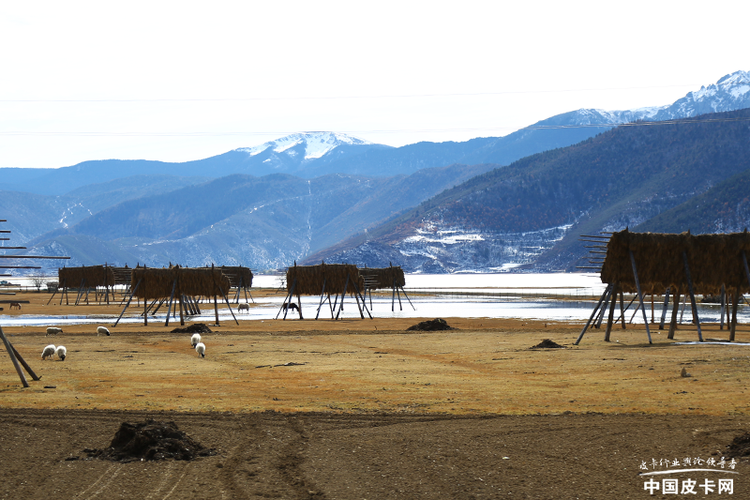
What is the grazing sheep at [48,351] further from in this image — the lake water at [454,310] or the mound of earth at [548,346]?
the lake water at [454,310]

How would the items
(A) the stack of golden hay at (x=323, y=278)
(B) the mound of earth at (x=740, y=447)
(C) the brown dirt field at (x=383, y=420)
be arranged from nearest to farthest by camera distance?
(C) the brown dirt field at (x=383, y=420)
(B) the mound of earth at (x=740, y=447)
(A) the stack of golden hay at (x=323, y=278)

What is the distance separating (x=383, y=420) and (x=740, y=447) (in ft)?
15.9

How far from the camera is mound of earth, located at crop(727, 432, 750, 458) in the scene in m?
8.31

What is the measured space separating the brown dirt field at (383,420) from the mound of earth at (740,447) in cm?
18

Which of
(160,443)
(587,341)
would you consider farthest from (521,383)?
(587,341)

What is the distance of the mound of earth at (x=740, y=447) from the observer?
8312mm

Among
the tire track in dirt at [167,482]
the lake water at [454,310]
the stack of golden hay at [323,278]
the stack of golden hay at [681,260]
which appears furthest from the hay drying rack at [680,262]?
the stack of golden hay at [323,278]

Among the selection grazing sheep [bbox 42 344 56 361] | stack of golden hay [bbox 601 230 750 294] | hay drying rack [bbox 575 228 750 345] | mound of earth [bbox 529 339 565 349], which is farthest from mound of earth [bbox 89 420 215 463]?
stack of golden hay [bbox 601 230 750 294]

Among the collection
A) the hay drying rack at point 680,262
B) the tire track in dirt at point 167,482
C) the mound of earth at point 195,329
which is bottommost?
the mound of earth at point 195,329

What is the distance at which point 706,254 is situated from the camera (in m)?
23.6

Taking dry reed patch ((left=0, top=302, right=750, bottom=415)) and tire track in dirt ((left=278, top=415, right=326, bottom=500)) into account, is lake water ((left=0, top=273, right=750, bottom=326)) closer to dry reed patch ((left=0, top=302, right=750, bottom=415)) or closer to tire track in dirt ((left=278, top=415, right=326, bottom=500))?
dry reed patch ((left=0, top=302, right=750, bottom=415))

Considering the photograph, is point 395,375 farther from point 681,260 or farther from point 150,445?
point 681,260

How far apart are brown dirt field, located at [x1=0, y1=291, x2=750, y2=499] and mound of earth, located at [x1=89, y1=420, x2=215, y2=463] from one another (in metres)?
0.26

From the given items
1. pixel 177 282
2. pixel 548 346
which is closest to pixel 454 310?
pixel 177 282
